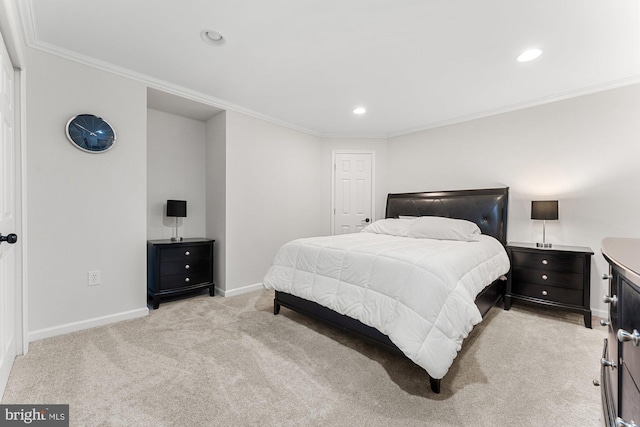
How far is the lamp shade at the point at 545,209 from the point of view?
2883 millimetres

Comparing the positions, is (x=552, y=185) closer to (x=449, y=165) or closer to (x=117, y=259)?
(x=449, y=165)

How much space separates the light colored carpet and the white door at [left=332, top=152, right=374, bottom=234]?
2.44 meters

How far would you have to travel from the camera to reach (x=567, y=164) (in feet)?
10.00

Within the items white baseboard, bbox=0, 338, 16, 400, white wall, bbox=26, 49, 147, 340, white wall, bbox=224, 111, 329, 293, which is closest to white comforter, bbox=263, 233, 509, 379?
white wall, bbox=224, 111, 329, 293

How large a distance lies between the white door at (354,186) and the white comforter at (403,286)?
84.2 inches

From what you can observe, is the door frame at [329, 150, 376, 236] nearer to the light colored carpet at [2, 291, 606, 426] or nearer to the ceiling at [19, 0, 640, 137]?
the ceiling at [19, 0, 640, 137]

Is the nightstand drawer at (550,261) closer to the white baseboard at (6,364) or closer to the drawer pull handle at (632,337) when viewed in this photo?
the drawer pull handle at (632,337)

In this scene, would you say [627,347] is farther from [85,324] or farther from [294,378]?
[85,324]

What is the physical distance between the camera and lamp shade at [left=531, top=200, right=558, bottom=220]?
288 centimetres

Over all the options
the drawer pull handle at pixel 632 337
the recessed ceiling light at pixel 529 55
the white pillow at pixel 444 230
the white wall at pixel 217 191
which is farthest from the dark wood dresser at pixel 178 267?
the recessed ceiling light at pixel 529 55

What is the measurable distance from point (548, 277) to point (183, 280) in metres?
3.92

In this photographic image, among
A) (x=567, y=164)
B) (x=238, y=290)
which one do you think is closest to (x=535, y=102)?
(x=567, y=164)

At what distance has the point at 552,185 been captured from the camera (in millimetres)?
3139

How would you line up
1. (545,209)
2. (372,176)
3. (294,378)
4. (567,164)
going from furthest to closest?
(372,176), (567,164), (545,209), (294,378)
